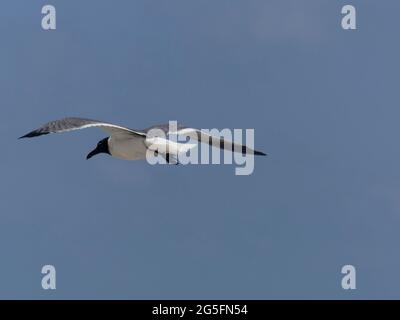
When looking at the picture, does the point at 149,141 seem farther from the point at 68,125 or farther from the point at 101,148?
the point at 101,148

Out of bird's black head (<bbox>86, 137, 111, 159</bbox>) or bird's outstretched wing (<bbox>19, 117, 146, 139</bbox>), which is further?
bird's black head (<bbox>86, 137, 111, 159</bbox>)

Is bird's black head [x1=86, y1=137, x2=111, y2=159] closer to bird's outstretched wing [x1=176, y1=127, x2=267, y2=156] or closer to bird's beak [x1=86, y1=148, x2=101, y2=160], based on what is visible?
bird's beak [x1=86, y1=148, x2=101, y2=160]

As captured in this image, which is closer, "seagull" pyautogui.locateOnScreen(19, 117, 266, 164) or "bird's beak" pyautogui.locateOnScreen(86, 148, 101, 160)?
Result: "seagull" pyautogui.locateOnScreen(19, 117, 266, 164)

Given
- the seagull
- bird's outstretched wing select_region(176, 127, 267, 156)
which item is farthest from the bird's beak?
bird's outstretched wing select_region(176, 127, 267, 156)

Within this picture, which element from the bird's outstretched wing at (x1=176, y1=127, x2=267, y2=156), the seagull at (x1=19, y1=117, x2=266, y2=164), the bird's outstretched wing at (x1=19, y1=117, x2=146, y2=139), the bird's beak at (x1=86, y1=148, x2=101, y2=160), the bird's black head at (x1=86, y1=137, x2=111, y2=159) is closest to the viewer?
the bird's outstretched wing at (x1=19, y1=117, x2=146, y2=139)

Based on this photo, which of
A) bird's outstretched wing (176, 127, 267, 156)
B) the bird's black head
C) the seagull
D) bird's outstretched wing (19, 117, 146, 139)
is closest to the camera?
bird's outstretched wing (19, 117, 146, 139)

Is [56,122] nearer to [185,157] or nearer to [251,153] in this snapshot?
[185,157]

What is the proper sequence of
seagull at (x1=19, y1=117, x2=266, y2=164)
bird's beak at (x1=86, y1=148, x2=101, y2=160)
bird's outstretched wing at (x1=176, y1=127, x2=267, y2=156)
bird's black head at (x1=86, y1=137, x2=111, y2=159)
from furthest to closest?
bird's beak at (x1=86, y1=148, x2=101, y2=160)
bird's black head at (x1=86, y1=137, x2=111, y2=159)
bird's outstretched wing at (x1=176, y1=127, x2=267, y2=156)
seagull at (x1=19, y1=117, x2=266, y2=164)

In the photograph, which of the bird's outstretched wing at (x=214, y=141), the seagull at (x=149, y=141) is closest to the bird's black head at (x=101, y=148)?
the seagull at (x=149, y=141)

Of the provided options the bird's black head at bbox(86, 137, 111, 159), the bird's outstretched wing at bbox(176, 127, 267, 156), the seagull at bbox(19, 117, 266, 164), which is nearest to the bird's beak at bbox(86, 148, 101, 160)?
the bird's black head at bbox(86, 137, 111, 159)

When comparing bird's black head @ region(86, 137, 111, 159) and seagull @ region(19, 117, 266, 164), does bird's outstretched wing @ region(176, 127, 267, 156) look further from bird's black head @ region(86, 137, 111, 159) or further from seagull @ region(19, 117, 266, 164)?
bird's black head @ region(86, 137, 111, 159)
